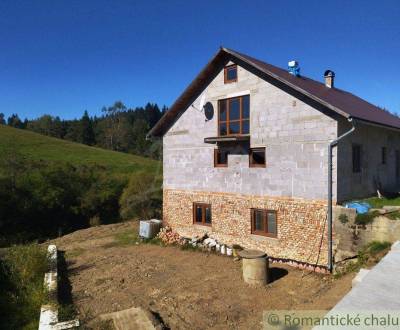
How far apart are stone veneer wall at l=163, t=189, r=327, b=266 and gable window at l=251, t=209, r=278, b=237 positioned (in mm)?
195

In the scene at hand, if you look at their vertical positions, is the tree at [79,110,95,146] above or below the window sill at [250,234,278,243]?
above

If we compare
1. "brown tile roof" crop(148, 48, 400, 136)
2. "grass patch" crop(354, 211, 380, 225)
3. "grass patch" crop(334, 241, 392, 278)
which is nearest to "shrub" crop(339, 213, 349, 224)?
"grass patch" crop(354, 211, 380, 225)

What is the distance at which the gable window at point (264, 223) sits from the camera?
14.0 m

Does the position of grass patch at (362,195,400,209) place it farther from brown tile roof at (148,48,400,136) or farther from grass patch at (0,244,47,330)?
grass patch at (0,244,47,330)

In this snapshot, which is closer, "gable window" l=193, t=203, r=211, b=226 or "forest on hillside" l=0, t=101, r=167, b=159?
"gable window" l=193, t=203, r=211, b=226

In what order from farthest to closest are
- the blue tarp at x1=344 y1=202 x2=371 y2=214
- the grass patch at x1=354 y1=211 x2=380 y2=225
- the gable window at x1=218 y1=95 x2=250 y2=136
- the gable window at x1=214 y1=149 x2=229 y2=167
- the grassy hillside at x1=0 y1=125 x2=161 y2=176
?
the grassy hillside at x1=0 y1=125 x2=161 y2=176, the gable window at x1=214 y1=149 x2=229 y2=167, the gable window at x1=218 y1=95 x2=250 y2=136, the blue tarp at x1=344 y1=202 x2=371 y2=214, the grass patch at x1=354 y1=211 x2=380 y2=225

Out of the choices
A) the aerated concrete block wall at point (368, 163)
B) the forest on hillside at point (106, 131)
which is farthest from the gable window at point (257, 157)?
the forest on hillside at point (106, 131)

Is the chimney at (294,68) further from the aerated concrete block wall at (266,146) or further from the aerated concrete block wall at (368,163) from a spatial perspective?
the aerated concrete block wall at (368,163)

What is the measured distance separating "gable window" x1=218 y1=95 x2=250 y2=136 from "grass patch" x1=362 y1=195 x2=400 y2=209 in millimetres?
5676

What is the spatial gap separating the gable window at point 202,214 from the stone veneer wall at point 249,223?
0.21m

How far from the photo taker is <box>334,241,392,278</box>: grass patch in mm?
10531

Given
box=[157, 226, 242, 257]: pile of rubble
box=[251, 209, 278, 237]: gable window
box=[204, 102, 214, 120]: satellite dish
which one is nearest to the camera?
box=[251, 209, 278, 237]: gable window

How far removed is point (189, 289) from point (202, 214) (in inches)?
231

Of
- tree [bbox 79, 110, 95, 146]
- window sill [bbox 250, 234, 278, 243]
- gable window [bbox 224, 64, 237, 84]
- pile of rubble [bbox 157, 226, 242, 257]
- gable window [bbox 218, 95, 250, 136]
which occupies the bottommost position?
pile of rubble [bbox 157, 226, 242, 257]
